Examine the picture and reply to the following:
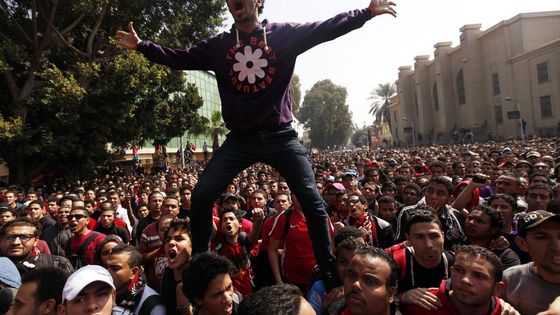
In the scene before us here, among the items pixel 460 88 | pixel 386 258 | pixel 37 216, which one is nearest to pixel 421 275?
pixel 386 258

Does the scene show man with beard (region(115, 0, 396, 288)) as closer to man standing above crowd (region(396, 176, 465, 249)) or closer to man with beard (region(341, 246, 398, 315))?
man with beard (region(341, 246, 398, 315))

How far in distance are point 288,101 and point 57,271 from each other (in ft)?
6.51

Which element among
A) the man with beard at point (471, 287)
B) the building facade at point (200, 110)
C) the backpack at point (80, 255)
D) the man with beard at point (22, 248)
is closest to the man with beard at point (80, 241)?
the backpack at point (80, 255)

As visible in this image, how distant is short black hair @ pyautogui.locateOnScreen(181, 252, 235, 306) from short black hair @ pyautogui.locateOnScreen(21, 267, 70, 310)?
0.84m

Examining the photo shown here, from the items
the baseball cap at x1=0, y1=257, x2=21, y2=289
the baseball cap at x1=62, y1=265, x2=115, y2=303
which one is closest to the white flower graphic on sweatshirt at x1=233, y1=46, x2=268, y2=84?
the baseball cap at x1=62, y1=265, x2=115, y2=303

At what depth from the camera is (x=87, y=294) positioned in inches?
98.8

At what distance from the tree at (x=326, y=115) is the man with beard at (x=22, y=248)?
5932 cm

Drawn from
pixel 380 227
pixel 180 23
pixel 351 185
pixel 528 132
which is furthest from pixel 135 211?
pixel 528 132

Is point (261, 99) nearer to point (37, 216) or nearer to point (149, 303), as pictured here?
point (149, 303)

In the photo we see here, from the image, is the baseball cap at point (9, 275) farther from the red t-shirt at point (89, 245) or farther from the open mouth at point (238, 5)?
the open mouth at point (238, 5)

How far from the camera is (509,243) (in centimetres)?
394

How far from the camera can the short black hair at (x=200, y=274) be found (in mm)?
2666

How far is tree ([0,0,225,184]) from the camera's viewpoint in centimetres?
1384

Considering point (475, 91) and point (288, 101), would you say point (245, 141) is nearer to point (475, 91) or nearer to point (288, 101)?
point (288, 101)
